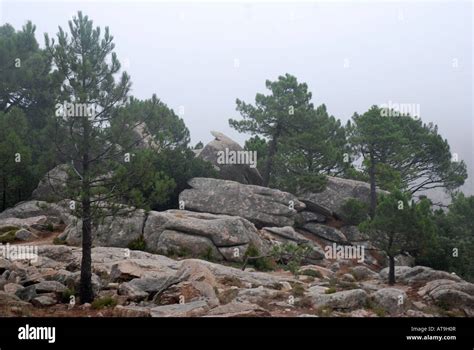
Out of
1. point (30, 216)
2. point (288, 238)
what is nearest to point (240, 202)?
point (288, 238)

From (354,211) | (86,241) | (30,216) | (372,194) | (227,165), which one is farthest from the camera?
(227,165)

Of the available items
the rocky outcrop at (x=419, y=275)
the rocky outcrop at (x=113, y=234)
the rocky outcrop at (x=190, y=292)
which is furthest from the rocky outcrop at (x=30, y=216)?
the rocky outcrop at (x=419, y=275)

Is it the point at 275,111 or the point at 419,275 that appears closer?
the point at 419,275

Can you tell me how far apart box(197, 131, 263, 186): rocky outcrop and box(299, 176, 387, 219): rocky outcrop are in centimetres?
472

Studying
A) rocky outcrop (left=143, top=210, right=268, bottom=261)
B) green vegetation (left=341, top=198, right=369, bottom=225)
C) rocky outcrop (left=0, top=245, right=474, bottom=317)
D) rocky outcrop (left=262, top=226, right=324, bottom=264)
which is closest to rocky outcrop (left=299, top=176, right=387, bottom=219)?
green vegetation (left=341, top=198, right=369, bottom=225)

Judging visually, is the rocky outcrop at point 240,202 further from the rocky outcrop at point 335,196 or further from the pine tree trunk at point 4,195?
the pine tree trunk at point 4,195

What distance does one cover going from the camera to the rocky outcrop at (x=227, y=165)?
35031mm

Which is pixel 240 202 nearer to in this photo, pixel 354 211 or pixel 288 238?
pixel 288 238

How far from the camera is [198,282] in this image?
13914 mm

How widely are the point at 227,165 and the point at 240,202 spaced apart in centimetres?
717

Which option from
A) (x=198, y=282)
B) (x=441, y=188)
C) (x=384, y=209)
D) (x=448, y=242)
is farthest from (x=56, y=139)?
(x=441, y=188)

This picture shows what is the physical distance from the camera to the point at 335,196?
35969mm

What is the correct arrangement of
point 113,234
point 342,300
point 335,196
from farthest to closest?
point 335,196
point 113,234
point 342,300

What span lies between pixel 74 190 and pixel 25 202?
17144 mm
